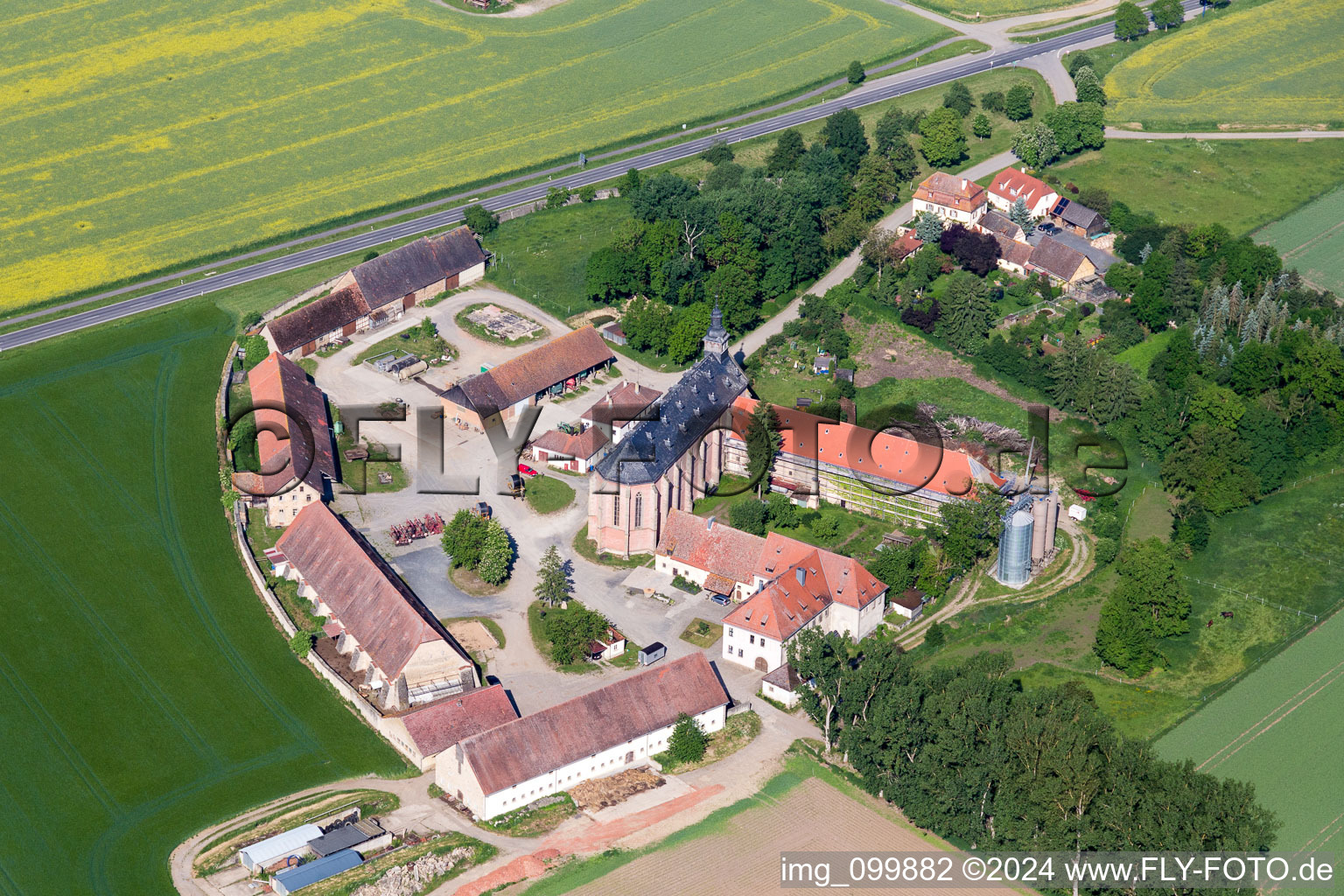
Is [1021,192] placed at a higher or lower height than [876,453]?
higher

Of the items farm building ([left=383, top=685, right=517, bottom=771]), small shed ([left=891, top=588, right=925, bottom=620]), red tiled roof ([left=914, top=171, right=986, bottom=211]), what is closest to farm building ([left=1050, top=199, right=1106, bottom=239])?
red tiled roof ([left=914, top=171, right=986, bottom=211])

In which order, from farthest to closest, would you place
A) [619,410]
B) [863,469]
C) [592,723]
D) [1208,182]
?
[1208,182]
[619,410]
[863,469]
[592,723]

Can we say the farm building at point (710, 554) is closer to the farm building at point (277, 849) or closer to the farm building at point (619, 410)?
the farm building at point (619, 410)

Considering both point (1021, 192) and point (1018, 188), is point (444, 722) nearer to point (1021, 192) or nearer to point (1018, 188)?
point (1021, 192)

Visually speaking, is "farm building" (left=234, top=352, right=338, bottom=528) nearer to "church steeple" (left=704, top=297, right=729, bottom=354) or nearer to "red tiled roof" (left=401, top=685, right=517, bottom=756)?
"red tiled roof" (left=401, top=685, right=517, bottom=756)

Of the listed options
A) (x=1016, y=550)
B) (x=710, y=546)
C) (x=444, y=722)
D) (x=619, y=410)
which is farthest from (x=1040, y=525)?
(x=444, y=722)

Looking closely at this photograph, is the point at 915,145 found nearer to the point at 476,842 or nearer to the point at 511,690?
the point at 511,690

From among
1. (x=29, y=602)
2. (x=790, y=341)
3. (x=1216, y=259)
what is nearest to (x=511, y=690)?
(x=29, y=602)
